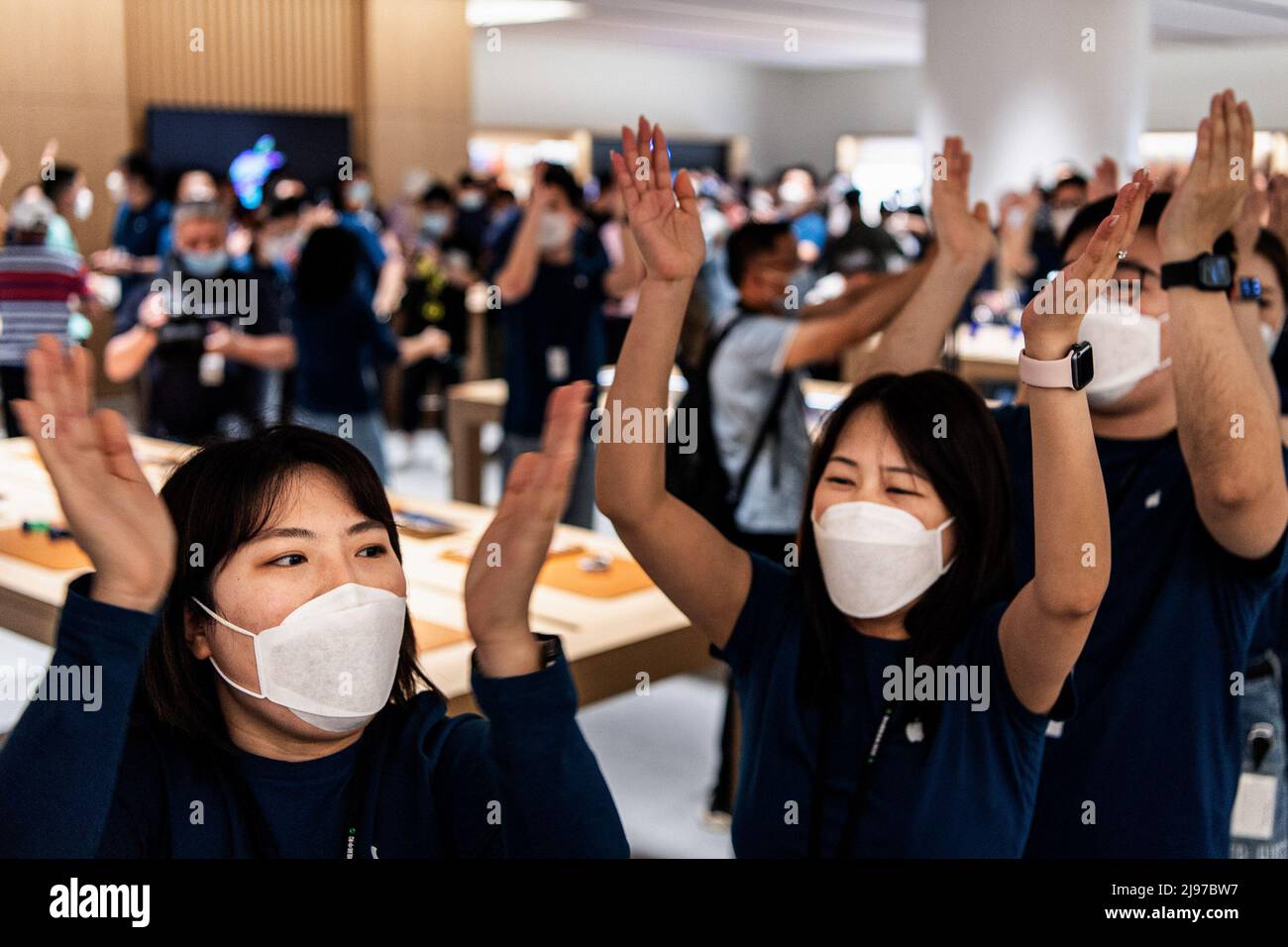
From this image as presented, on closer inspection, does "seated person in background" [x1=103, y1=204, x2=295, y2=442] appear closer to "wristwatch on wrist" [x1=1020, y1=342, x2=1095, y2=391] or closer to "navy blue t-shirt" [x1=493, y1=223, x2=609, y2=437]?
"navy blue t-shirt" [x1=493, y1=223, x2=609, y2=437]

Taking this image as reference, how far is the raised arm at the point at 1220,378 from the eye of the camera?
4.02ft

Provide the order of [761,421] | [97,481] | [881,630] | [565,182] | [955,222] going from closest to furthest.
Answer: [97,481]
[881,630]
[955,222]
[761,421]
[565,182]

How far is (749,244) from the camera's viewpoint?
3.12m

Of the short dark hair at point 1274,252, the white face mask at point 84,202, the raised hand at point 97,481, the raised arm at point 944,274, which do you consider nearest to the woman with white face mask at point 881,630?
the raised arm at point 944,274

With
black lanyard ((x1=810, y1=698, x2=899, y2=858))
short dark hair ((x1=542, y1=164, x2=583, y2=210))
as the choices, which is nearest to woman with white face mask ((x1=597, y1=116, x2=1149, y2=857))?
black lanyard ((x1=810, y1=698, x2=899, y2=858))

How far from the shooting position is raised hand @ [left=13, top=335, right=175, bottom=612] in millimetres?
765

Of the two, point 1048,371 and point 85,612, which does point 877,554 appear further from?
point 85,612

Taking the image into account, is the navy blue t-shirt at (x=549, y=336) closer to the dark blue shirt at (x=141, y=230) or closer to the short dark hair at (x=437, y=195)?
the dark blue shirt at (x=141, y=230)

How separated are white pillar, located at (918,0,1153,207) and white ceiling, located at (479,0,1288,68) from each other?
259cm

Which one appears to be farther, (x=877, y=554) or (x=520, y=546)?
(x=877, y=554)

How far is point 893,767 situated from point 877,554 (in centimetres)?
21

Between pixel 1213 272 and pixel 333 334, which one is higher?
pixel 1213 272

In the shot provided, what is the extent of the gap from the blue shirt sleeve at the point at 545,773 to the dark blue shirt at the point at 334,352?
124 inches

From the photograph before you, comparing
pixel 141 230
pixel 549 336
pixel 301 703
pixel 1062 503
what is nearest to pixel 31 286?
pixel 549 336
